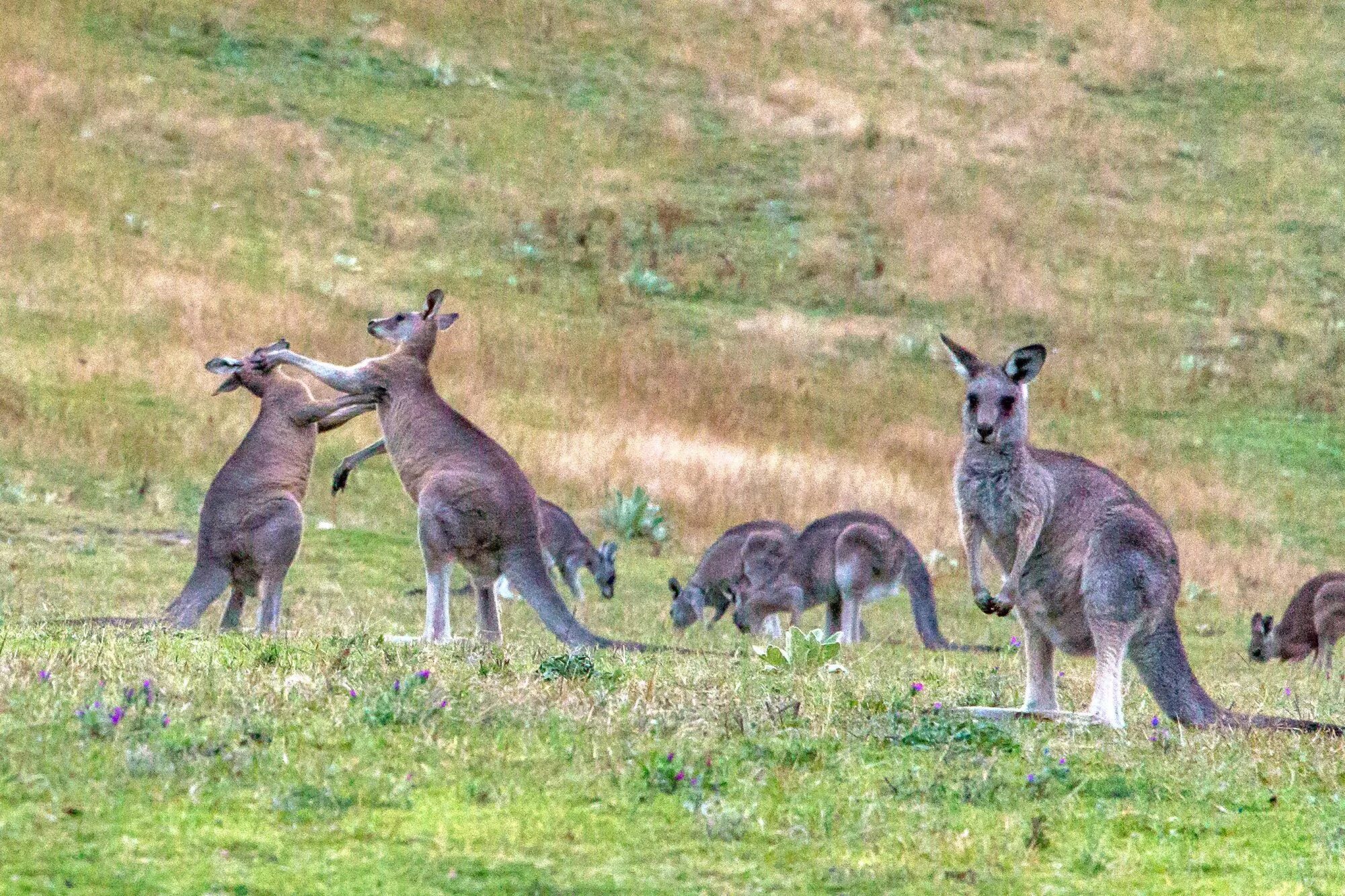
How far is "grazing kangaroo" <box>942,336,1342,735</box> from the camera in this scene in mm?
7965

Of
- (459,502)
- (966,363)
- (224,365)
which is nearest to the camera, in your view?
(966,363)

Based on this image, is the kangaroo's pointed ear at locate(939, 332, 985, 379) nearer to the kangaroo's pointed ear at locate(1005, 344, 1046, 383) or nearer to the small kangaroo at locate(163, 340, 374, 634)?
the kangaroo's pointed ear at locate(1005, 344, 1046, 383)

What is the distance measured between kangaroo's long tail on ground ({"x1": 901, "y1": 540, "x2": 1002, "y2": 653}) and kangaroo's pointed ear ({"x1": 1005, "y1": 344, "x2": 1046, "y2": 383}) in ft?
17.8

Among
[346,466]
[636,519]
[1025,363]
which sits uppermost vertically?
[1025,363]

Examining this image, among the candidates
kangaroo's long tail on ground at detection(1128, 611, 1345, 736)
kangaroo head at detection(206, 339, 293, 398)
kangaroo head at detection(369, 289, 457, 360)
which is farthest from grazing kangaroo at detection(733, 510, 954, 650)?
kangaroo's long tail on ground at detection(1128, 611, 1345, 736)

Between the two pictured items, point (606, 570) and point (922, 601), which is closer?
point (922, 601)

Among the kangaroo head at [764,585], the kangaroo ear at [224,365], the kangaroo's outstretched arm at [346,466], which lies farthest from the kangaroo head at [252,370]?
the kangaroo head at [764,585]

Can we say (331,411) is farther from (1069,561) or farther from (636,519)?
(636,519)

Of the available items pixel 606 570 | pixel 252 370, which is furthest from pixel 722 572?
pixel 252 370

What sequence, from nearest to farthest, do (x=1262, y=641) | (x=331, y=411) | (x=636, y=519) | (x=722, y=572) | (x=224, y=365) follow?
(x=331, y=411) → (x=224, y=365) → (x=1262, y=641) → (x=722, y=572) → (x=636, y=519)

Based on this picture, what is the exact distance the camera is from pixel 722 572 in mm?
16516

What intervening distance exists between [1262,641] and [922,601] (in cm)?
326

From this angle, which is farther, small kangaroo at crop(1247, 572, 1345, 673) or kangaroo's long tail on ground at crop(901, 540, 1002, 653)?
small kangaroo at crop(1247, 572, 1345, 673)

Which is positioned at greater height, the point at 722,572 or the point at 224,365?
the point at 224,365
